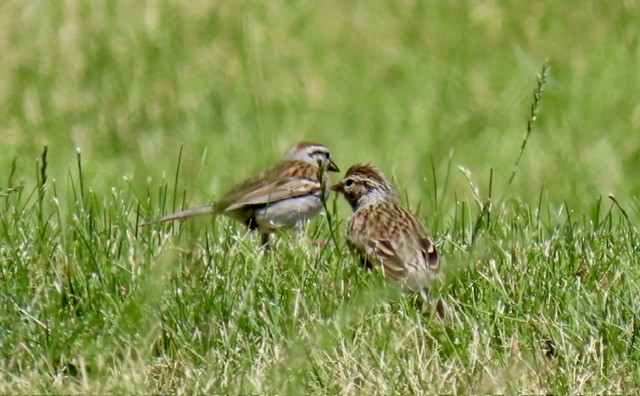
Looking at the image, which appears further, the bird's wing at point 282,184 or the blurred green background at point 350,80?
the blurred green background at point 350,80

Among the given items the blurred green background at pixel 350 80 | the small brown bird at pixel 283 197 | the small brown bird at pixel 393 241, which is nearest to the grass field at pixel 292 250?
the blurred green background at pixel 350 80

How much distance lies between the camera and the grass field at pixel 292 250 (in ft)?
16.9

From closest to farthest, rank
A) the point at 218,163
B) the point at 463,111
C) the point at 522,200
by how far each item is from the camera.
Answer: the point at 522,200
the point at 218,163
the point at 463,111

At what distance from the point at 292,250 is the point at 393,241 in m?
0.56

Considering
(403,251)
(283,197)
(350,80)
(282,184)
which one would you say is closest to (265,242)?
(403,251)

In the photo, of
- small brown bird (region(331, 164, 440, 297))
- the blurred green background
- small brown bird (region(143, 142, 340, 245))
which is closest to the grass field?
the blurred green background

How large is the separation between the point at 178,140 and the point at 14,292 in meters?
1.79

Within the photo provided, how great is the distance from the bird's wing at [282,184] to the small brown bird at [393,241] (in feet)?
2.50

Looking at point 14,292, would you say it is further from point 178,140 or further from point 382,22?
point 382,22

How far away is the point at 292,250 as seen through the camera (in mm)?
6754

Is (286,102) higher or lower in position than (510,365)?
higher

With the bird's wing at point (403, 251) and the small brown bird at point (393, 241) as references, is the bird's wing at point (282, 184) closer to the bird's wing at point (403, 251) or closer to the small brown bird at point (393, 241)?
the small brown bird at point (393, 241)

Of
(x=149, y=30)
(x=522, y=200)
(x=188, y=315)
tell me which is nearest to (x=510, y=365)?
(x=188, y=315)

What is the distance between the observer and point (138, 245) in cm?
668
